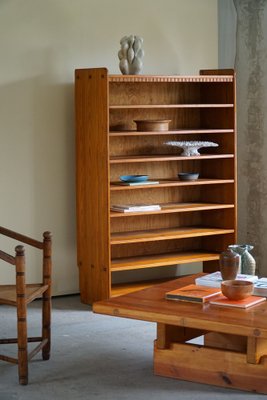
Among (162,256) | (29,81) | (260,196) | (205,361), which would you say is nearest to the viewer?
(205,361)

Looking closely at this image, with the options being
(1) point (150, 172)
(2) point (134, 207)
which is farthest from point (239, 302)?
(1) point (150, 172)

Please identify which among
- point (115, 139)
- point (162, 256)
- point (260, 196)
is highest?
point (115, 139)

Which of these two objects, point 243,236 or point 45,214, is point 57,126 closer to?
point 45,214

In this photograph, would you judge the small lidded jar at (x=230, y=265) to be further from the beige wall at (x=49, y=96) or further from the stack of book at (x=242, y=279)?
the beige wall at (x=49, y=96)

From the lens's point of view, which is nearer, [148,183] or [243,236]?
[148,183]

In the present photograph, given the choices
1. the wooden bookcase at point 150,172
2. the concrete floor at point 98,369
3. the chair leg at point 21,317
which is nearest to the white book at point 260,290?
the concrete floor at point 98,369

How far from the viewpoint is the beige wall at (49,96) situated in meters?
6.20

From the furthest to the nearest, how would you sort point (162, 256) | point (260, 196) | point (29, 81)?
1. point (260, 196)
2. point (162, 256)
3. point (29, 81)

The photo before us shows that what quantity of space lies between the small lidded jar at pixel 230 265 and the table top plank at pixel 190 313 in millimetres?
277

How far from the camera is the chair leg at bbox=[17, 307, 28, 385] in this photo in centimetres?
436

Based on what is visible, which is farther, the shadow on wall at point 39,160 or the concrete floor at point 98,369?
the shadow on wall at point 39,160

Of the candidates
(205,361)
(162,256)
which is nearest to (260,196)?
(162,256)

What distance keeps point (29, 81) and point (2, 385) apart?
2.62 metres

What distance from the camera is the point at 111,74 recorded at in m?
6.47
